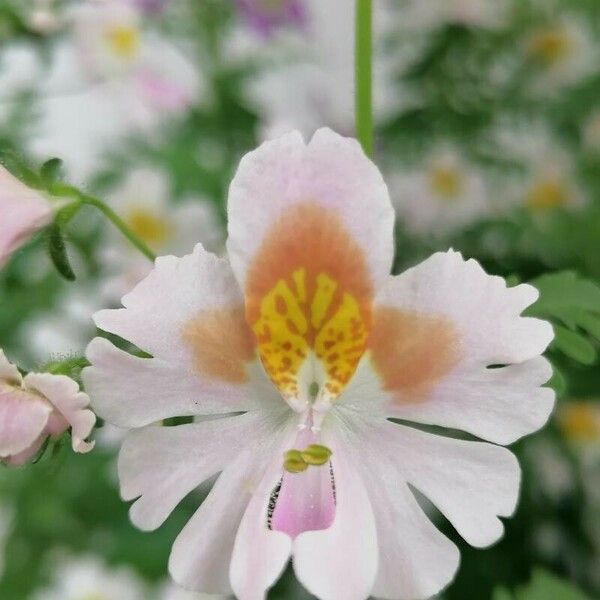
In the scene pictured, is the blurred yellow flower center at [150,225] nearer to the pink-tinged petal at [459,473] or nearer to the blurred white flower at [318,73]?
the blurred white flower at [318,73]

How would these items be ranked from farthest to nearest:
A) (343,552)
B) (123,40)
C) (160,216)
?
(123,40) → (160,216) → (343,552)

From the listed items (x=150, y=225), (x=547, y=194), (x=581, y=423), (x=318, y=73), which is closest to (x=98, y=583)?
(x=150, y=225)

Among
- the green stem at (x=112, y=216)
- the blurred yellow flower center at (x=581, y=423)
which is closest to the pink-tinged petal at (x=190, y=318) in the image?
the green stem at (x=112, y=216)

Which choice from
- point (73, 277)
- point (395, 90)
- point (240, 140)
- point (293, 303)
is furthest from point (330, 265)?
point (395, 90)

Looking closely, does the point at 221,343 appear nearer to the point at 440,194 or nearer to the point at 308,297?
the point at 308,297

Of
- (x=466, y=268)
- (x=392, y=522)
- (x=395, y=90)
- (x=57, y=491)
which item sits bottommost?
(x=57, y=491)

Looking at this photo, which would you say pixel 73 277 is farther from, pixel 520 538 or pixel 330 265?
pixel 520 538
